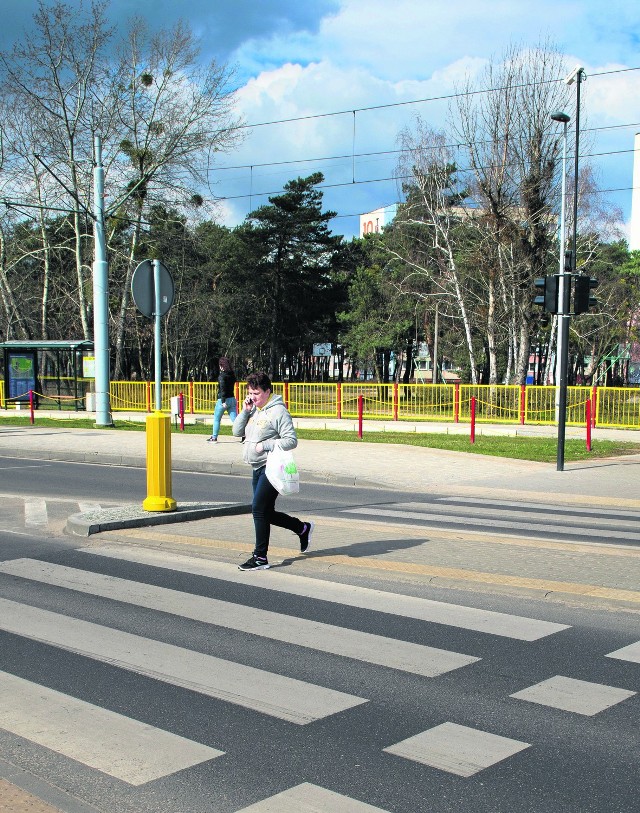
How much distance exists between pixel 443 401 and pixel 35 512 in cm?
1931

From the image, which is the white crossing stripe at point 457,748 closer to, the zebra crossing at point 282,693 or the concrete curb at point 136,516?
the zebra crossing at point 282,693

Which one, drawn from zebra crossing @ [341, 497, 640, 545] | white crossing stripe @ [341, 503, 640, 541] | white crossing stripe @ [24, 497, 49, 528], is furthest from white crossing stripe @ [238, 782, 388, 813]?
white crossing stripe @ [24, 497, 49, 528]

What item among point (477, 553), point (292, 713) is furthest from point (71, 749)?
point (477, 553)

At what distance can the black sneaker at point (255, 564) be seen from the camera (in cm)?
759

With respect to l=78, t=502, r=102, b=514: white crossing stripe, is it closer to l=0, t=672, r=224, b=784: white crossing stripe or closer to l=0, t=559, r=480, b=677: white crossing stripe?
l=0, t=559, r=480, b=677: white crossing stripe

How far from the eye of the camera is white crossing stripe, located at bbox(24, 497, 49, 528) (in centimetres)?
1005

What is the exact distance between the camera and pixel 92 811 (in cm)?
341

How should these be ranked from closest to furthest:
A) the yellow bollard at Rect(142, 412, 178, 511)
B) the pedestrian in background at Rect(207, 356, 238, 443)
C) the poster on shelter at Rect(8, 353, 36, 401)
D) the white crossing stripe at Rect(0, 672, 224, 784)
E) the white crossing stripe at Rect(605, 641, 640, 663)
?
the white crossing stripe at Rect(0, 672, 224, 784), the white crossing stripe at Rect(605, 641, 640, 663), the yellow bollard at Rect(142, 412, 178, 511), the pedestrian in background at Rect(207, 356, 238, 443), the poster on shelter at Rect(8, 353, 36, 401)

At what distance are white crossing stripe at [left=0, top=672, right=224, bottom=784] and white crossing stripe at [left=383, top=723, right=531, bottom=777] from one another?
900mm

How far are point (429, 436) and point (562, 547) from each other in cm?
1463

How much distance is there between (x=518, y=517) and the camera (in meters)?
10.7

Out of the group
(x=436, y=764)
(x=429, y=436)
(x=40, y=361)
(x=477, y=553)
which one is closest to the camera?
(x=436, y=764)

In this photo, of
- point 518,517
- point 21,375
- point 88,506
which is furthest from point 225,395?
point 21,375

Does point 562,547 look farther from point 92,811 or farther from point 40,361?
point 40,361
